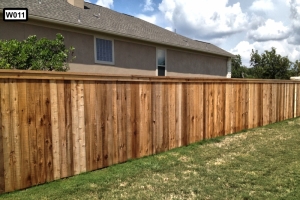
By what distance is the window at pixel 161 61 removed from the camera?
1356 centimetres

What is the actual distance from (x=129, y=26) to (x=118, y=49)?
2.29 meters

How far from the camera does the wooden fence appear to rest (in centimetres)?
352

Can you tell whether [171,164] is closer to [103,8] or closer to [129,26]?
[129,26]

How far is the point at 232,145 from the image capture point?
6.32 meters

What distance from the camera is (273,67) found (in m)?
28.1

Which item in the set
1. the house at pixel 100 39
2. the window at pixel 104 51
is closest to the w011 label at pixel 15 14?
the house at pixel 100 39

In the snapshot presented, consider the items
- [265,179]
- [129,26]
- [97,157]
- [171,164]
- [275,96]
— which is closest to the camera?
[265,179]

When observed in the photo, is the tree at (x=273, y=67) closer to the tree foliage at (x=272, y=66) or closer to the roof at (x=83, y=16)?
the tree foliage at (x=272, y=66)

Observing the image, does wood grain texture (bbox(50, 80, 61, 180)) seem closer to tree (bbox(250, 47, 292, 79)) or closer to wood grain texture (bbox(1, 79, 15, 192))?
wood grain texture (bbox(1, 79, 15, 192))

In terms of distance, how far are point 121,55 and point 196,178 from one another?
27.4ft

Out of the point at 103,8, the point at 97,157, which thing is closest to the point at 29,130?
the point at 97,157

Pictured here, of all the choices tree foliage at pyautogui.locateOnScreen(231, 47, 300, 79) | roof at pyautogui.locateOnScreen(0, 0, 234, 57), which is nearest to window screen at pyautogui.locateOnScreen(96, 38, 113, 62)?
roof at pyautogui.locateOnScreen(0, 0, 234, 57)

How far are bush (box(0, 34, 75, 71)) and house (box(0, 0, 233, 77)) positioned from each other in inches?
84.2

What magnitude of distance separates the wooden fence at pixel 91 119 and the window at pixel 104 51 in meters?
5.57
